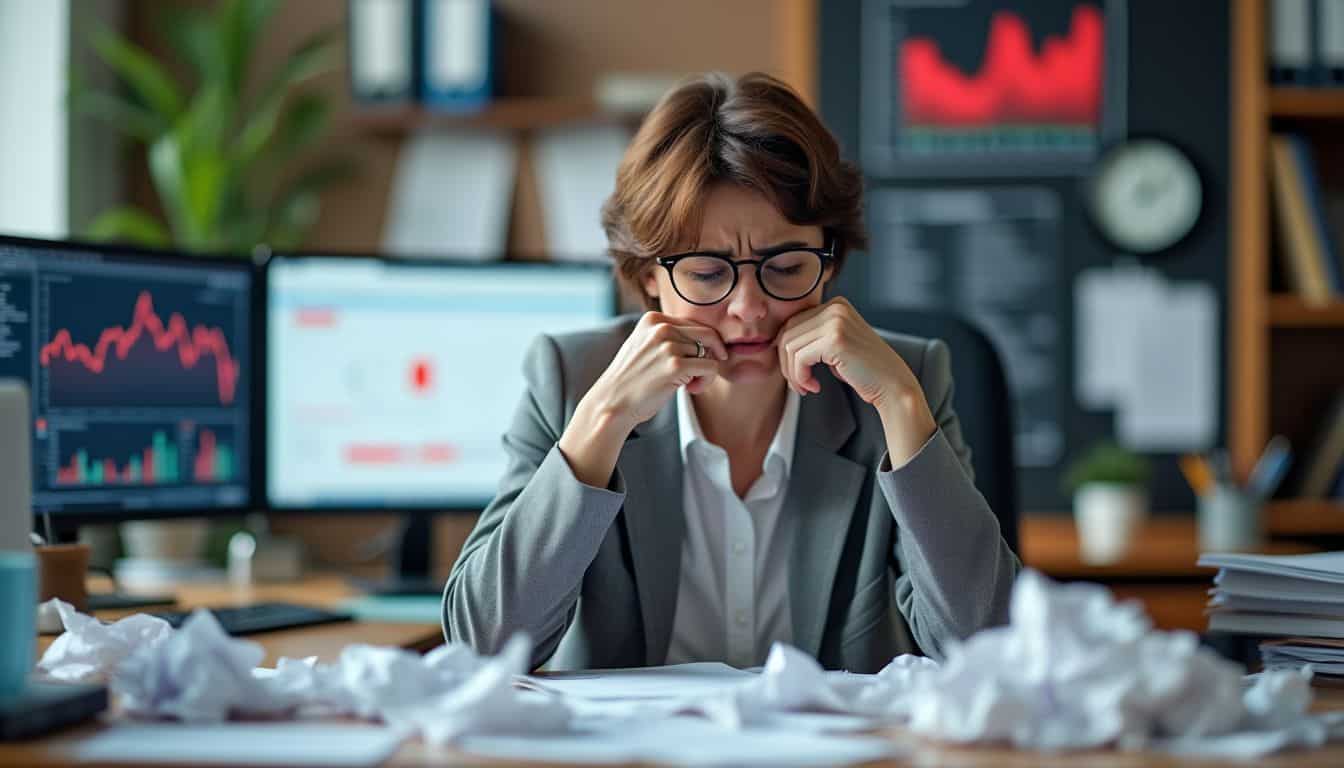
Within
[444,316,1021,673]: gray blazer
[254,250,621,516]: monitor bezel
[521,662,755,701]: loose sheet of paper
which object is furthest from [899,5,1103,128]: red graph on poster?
[521,662,755,701]: loose sheet of paper

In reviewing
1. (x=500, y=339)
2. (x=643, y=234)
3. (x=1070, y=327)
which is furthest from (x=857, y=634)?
(x=1070, y=327)

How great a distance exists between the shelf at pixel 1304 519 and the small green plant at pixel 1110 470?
0.25m

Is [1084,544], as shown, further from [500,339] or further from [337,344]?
[337,344]

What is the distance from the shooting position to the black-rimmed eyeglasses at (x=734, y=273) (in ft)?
4.80

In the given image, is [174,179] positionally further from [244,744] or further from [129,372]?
[244,744]

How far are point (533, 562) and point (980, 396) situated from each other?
0.71 metres

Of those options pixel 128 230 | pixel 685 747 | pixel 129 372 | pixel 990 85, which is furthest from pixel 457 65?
pixel 685 747

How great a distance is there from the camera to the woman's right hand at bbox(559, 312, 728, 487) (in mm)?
1336

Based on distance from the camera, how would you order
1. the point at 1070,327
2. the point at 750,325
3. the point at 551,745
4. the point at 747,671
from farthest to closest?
the point at 1070,327, the point at 750,325, the point at 747,671, the point at 551,745

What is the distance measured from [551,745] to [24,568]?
389 mm

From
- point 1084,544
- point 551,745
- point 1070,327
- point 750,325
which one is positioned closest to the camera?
point 551,745

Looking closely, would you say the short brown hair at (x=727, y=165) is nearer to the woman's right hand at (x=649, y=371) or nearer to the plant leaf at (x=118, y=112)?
the woman's right hand at (x=649, y=371)

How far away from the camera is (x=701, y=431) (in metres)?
1.63

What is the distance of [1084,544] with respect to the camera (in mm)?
2518
